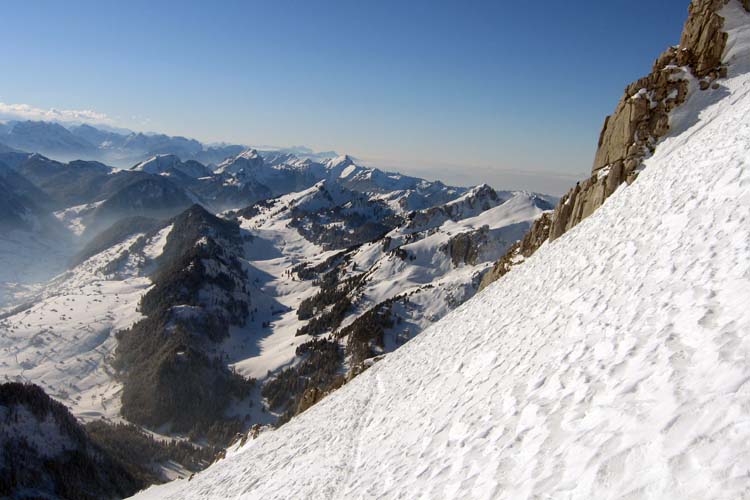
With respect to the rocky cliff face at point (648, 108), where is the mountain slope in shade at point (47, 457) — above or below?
below

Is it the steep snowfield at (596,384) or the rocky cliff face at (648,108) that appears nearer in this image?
the steep snowfield at (596,384)

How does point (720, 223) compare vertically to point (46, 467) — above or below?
above

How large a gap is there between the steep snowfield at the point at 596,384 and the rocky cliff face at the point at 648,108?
7.48m

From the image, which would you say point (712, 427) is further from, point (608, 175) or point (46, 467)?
point (46, 467)

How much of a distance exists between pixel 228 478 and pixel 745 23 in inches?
2166

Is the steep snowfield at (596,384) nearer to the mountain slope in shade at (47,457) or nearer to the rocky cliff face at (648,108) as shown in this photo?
the rocky cliff face at (648,108)

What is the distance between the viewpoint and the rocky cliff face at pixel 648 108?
31.6 m

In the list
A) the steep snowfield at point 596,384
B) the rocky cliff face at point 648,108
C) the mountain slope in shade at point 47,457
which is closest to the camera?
the steep snowfield at point 596,384

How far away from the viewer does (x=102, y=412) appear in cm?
15100

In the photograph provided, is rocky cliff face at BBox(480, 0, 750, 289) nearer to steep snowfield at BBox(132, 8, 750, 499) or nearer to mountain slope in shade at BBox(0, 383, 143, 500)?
steep snowfield at BBox(132, 8, 750, 499)

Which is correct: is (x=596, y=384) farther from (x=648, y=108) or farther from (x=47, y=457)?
(x=47, y=457)

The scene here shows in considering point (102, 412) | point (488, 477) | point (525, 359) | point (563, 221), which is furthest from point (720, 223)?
point (102, 412)

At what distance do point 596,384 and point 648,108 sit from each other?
34078 millimetres

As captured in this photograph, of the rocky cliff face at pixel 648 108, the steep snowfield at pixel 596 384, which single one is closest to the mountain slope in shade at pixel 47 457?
the steep snowfield at pixel 596 384
